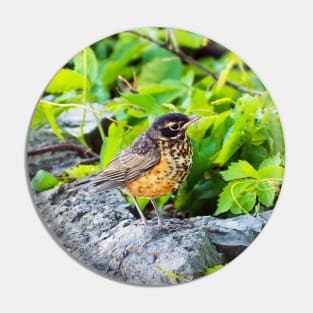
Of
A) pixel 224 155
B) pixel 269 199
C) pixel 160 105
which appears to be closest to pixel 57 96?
pixel 160 105

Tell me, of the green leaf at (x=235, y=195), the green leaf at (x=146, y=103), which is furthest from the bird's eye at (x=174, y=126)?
the green leaf at (x=235, y=195)

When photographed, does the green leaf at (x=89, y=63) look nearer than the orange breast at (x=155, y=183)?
No

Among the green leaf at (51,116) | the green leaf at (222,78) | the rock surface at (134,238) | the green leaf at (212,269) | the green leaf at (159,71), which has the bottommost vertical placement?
the green leaf at (212,269)

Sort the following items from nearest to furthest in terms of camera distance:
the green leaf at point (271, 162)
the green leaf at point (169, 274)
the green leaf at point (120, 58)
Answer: the green leaf at point (169, 274) < the green leaf at point (271, 162) < the green leaf at point (120, 58)

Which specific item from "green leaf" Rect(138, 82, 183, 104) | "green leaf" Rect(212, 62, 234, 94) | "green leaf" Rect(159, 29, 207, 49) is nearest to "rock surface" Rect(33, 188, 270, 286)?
"green leaf" Rect(138, 82, 183, 104)

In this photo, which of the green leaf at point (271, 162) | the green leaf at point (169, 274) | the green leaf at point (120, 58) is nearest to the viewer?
the green leaf at point (169, 274)

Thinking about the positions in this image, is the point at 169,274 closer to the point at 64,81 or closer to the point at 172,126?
the point at 172,126

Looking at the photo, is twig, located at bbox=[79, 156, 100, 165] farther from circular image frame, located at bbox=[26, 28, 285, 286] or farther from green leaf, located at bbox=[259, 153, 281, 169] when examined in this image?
green leaf, located at bbox=[259, 153, 281, 169]

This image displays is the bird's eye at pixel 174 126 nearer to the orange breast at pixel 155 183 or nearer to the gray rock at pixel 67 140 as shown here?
the orange breast at pixel 155 183
